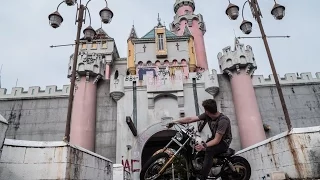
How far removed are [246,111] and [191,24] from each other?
58.0 feet

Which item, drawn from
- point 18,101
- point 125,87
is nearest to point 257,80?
point 125,87

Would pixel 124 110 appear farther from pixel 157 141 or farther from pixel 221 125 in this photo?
pixel 221 125

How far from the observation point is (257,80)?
18.5 m

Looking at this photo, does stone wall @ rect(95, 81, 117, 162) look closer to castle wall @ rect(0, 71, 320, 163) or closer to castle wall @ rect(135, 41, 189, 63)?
castle wall @ rect(0, 71, 320, 163)

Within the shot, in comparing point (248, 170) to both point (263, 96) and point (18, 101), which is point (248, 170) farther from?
point (18, 101)

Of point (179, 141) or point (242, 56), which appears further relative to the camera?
point (242, 56)

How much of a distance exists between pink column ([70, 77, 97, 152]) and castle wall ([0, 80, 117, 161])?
1.37ft

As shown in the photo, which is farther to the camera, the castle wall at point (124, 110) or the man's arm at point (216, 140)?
the castle wall at point (124, 110)

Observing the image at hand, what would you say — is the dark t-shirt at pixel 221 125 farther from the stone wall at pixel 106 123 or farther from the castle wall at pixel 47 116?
the castle wall at pixel 47 116

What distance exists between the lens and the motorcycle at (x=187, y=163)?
4.87 m

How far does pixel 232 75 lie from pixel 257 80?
263cm

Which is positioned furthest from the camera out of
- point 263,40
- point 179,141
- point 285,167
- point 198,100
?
point 198,100

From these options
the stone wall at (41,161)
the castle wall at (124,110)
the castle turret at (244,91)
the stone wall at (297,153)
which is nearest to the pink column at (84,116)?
the castle wall at (124,110)

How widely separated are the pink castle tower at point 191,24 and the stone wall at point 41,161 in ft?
70.3
